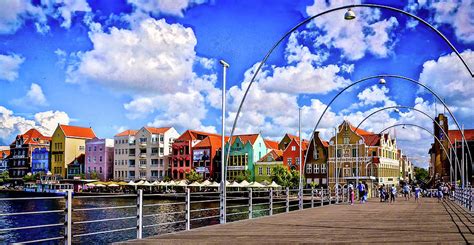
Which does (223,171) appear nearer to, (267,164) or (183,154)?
(267,164)

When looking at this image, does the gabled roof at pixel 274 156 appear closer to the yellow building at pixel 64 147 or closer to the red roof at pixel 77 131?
the yellow building at pixel 64 147

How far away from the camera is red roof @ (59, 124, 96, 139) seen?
11175 cm

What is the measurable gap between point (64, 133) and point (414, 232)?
347 ft

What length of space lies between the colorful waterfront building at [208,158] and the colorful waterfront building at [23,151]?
4967cm

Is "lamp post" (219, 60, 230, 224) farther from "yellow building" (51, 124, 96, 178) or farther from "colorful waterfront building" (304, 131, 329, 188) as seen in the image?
"yellow building" (51, 124, 96, 178)

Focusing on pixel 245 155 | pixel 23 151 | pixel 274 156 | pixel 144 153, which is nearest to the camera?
pixel 274 156

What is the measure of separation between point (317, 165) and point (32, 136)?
73.3 m

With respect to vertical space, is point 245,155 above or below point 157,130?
below

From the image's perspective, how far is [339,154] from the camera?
78.4 meters

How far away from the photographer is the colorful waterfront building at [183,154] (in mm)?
89312

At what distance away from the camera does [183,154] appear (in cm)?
9025

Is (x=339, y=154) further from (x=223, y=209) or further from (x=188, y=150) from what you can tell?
(x=223, y=209)

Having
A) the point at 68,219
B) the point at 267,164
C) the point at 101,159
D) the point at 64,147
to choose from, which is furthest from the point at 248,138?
the point at 68,219

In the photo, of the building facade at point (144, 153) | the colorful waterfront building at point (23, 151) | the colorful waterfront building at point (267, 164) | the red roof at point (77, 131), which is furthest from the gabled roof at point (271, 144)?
the colorful waterfront building at point (23, 151)
